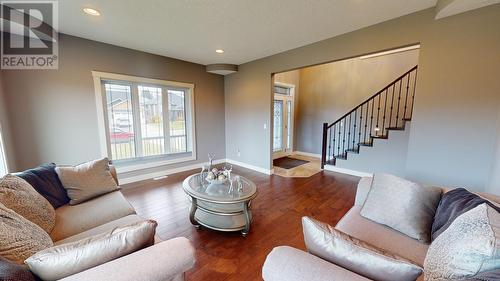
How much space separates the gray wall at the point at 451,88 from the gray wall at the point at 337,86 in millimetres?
2637

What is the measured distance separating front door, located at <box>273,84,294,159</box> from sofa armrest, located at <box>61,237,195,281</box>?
5.24 meters

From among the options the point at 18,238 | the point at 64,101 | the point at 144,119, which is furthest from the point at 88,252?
the point at 144,119

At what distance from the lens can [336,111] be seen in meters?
5.93

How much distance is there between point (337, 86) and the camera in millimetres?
5840

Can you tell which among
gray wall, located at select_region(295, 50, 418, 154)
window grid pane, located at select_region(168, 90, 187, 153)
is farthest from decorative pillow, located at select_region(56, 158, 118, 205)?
gray wall, located at select_region(295, 50, 418, 154)

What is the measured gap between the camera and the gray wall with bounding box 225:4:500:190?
214 cm

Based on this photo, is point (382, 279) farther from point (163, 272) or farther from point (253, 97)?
point (253, 97)

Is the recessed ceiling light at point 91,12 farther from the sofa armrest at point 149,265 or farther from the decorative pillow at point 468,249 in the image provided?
the decorative pillow at point 468,249

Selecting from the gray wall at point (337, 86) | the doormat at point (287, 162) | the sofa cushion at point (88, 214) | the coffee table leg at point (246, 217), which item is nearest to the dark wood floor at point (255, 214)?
the coffee table leg at point (246, 217)

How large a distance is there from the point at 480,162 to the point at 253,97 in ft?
12.3

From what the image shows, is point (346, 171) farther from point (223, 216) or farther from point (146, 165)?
point (146, 165)

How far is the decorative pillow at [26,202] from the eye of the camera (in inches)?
55.4

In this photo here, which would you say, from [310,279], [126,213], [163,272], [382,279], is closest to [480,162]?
[382,279]

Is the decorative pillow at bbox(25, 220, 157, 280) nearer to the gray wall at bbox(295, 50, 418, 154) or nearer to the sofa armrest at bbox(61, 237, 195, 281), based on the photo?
the sofa armrest at bbox(61, 237, 195, 281)
